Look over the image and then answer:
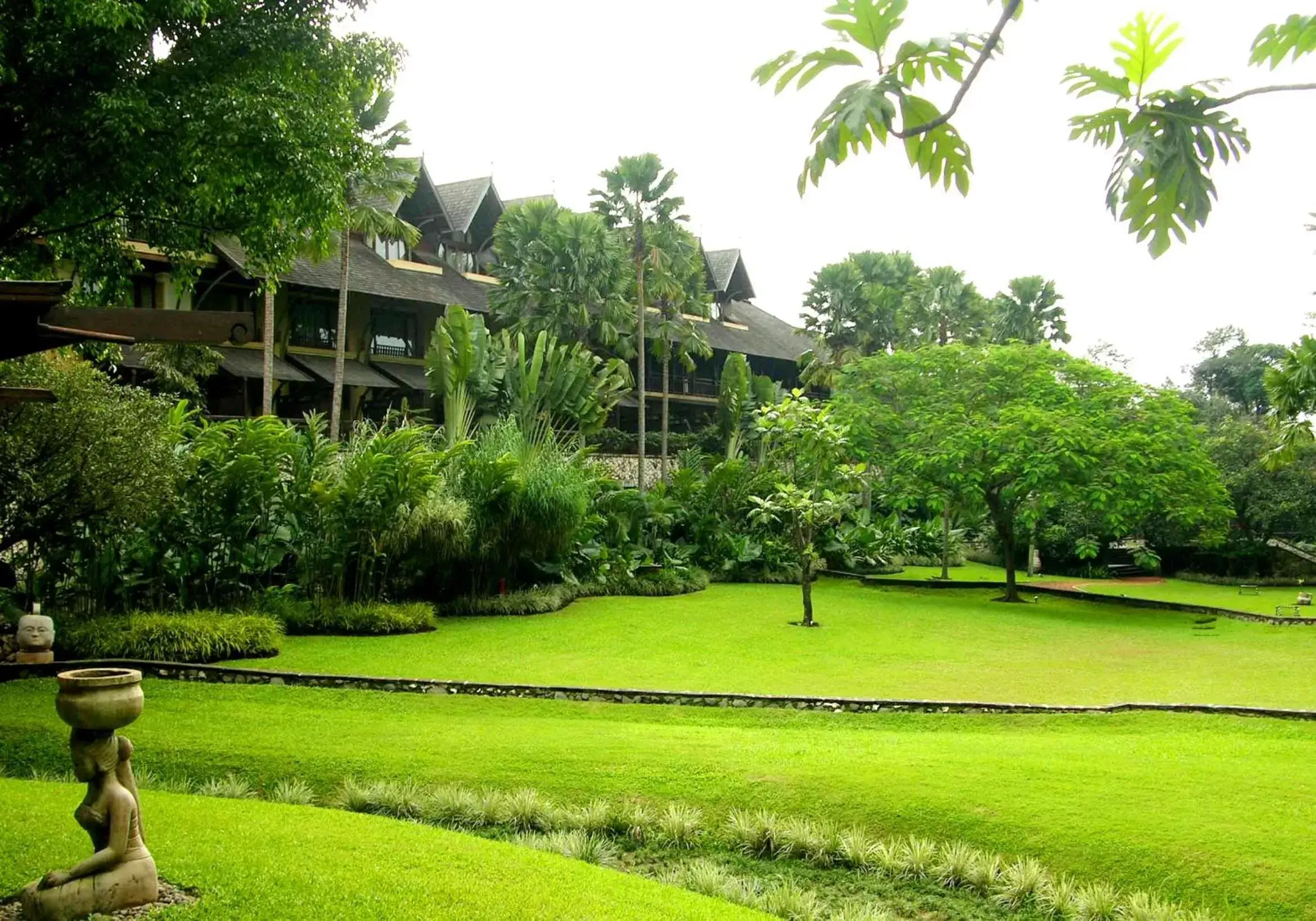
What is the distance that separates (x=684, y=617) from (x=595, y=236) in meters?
14.4

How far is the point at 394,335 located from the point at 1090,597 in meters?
19.8

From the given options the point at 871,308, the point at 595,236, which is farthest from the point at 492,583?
the point at 871,308

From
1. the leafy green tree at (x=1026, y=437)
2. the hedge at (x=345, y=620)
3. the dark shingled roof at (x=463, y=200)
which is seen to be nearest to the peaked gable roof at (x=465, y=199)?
the dark shingled roof at (x=463, y=200)

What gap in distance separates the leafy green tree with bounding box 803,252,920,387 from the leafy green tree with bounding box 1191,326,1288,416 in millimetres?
13248

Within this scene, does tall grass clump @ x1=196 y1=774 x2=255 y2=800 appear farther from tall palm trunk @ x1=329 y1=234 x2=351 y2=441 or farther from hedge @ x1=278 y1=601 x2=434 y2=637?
tall palm trunk @ x1=329 y1=234 x2=351 y2=441

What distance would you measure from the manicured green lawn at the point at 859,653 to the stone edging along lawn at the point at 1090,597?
63cm

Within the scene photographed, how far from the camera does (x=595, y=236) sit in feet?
96.0

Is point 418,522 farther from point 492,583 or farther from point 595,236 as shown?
point 595,236

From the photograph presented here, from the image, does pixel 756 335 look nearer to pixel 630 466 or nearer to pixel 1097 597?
pixel 630 466

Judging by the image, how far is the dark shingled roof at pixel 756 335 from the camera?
39250mm

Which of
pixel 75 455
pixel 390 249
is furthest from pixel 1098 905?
pixel 390 249

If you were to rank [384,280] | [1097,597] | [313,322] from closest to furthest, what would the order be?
[1097,597], [313,322], [384,280]

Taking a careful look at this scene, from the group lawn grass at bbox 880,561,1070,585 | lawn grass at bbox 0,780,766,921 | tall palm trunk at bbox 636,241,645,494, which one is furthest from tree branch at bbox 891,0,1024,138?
tall palm trunk at bbox 636,241,645,494

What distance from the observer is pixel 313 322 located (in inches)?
1121
